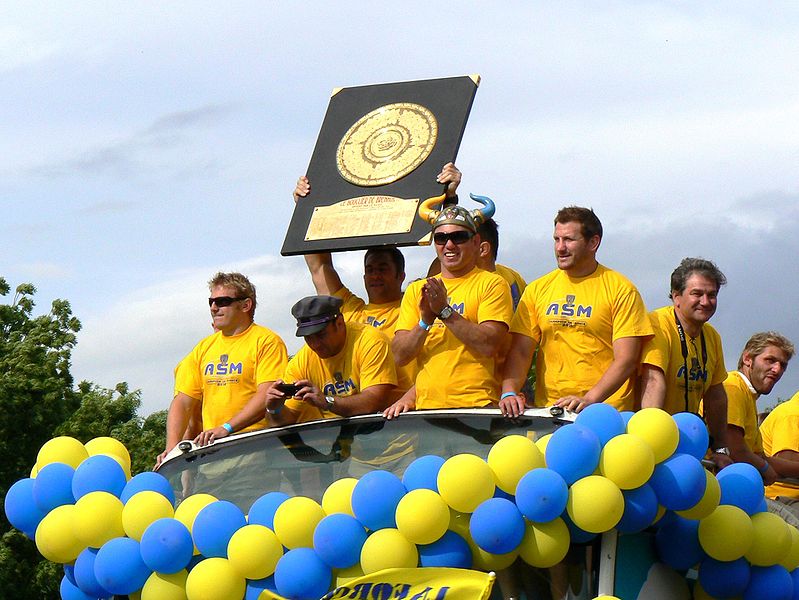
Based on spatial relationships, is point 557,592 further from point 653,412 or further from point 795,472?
point 795,472

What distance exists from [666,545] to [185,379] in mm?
3514

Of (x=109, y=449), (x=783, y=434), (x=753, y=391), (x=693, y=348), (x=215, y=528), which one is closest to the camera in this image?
(x=215, y=528)

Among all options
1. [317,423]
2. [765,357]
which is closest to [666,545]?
[317,423]

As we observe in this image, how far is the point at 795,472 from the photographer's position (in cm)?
885

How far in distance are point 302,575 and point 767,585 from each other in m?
2.18

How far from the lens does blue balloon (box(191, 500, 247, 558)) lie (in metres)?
5.90

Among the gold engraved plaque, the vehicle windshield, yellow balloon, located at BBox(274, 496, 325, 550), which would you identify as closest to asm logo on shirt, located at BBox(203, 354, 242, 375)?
the gold engraved plaque

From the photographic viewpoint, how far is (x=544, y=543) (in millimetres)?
5652

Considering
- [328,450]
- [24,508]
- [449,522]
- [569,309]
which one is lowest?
[449,522]

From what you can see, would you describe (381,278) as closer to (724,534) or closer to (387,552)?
(724,534)

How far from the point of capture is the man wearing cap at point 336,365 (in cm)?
764

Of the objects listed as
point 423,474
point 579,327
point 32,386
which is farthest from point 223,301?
point 32,386

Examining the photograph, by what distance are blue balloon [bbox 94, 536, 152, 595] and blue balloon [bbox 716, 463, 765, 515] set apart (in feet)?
8.39

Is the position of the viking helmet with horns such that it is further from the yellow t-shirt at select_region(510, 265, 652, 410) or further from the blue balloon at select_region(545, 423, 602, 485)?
the blue balloon at select_region(545, 423, 602, 485)
